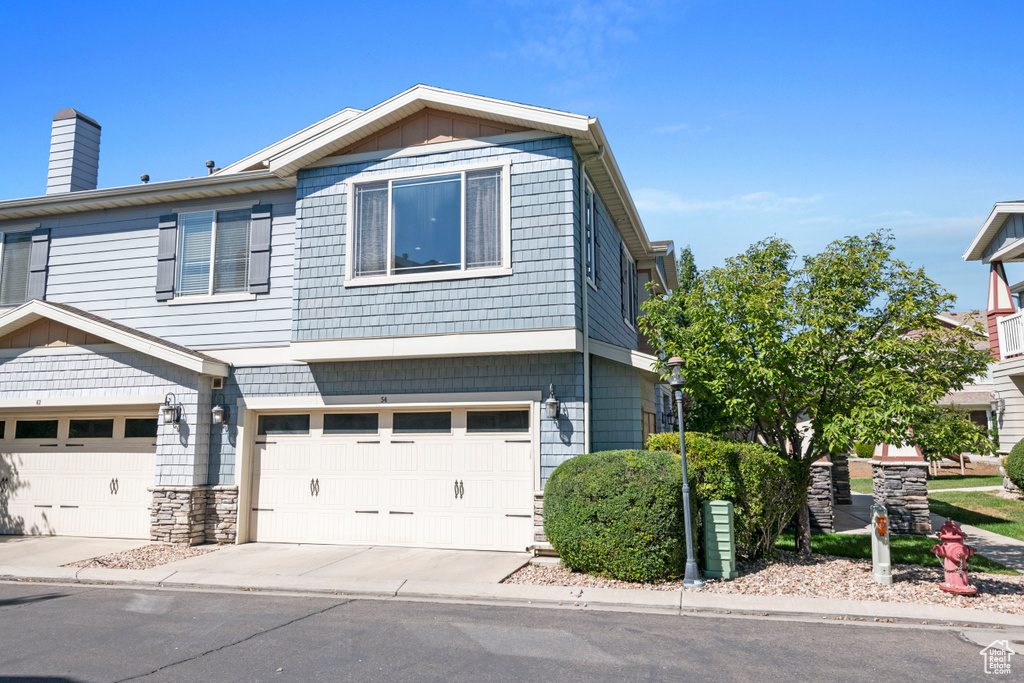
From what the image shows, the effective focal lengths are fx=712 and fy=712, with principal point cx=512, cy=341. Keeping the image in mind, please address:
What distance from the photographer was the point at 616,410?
11.3m

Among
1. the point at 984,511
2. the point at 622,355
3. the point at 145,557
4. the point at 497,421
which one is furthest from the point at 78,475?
the point at 984,511

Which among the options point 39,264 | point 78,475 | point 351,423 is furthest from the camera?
point 39,264

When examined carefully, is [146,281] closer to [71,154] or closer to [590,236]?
[71,154]

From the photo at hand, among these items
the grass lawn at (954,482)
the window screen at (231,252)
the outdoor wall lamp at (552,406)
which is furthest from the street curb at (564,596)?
the grass lawn at (954,482)

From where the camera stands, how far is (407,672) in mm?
5707

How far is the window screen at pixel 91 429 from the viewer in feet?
42.6

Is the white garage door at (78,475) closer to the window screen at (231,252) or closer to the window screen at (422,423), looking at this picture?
the window screen at (231,252)

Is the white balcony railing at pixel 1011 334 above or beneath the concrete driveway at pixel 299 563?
above

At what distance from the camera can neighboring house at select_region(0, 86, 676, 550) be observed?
10930mm

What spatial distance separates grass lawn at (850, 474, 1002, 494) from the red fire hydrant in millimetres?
14558

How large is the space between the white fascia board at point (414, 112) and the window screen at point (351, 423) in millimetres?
4274

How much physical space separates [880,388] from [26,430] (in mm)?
14574

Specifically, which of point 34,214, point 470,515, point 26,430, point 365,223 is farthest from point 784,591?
point 34,214

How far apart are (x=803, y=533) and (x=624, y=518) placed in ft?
10.4
